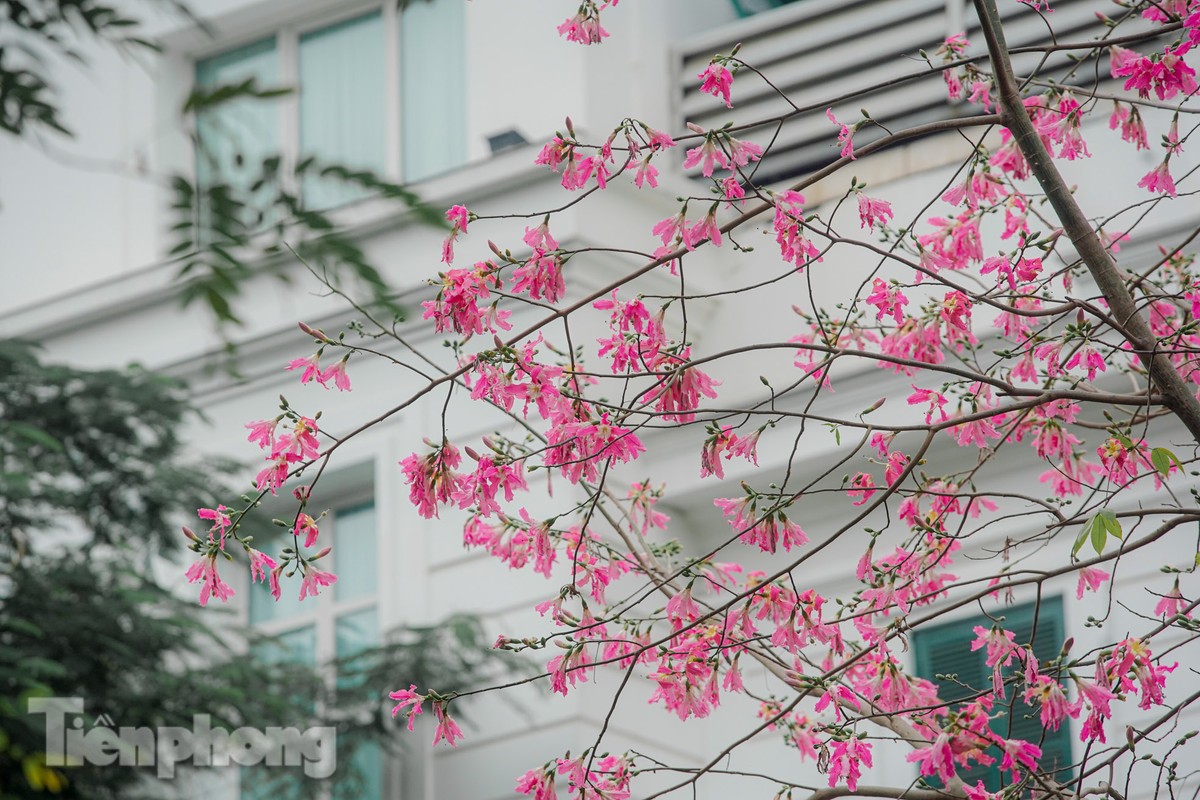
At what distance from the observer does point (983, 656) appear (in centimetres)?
865

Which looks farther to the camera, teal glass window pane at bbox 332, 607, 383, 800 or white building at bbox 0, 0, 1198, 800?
white building at bbox 0, 0, 1198, 800

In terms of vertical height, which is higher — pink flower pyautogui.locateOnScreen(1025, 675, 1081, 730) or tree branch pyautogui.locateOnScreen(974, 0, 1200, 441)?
tree branch pyautogui.locateOnScreen(974, 0, 1200, 441)

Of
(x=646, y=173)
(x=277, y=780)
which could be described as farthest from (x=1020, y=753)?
(x=277, y=780)

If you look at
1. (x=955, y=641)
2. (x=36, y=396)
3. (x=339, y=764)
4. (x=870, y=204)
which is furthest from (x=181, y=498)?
(x=870, y=204)

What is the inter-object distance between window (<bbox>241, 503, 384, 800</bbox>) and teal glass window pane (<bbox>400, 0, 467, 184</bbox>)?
6.16 ft

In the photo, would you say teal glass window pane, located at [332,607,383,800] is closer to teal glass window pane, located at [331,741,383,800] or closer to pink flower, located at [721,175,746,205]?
teal glass window pane, located at [331,741,383,800]

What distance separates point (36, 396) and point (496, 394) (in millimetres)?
4667

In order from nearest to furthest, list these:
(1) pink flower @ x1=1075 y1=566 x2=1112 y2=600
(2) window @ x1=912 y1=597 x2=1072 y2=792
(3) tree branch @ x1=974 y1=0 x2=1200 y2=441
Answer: (3) tree branch @ x1=974 y1=0 x2=1200 y2=441
(1) pink flower @ x1=1075 y1=566 x2=1112 y2=600
(2) window @ x1=912 y1=597 x2=1072 y2=792

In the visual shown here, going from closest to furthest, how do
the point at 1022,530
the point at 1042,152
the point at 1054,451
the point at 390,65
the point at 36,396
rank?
the point at 1042,152 < the point at 1054,451 < the point at 1022,530 < the point at 36,396 < the point at 390,65

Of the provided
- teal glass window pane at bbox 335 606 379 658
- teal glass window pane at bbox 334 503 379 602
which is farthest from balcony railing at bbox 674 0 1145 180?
teal glass window pane at bbox 335 606 379 658

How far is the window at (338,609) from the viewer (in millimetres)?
9758

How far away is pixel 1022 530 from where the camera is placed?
866 cm

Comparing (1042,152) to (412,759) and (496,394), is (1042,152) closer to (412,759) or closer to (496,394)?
(496,394)

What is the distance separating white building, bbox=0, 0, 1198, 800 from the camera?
359 inches
